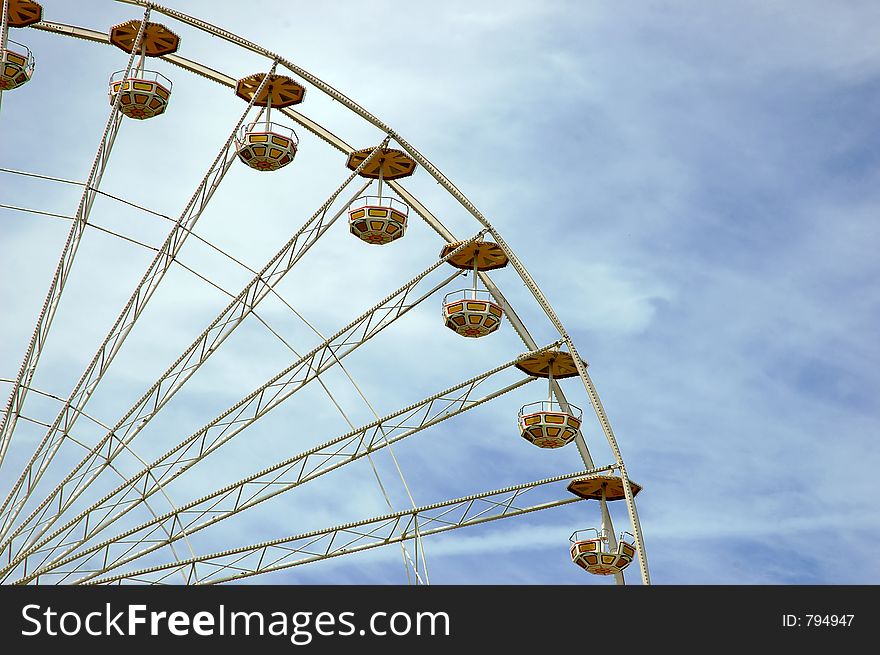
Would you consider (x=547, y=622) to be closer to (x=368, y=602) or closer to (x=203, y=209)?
(x=368, y=602)

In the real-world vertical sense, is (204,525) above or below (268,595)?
above

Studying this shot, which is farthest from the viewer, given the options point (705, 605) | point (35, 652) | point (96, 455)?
point (96, 455)

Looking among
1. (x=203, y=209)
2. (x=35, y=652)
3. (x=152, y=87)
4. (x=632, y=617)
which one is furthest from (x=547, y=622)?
(x=152, y=87)

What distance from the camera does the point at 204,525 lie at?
1160 inches

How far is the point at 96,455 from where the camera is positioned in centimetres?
2897

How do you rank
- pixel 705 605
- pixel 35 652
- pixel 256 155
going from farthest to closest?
pixel 256 155 → pixel 705 605 → pixel 35 652

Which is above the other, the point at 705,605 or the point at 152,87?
the point at 152,87

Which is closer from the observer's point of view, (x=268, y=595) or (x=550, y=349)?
(x=268, y=595)

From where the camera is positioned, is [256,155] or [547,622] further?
[256,155]

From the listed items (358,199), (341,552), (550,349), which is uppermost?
(358,199)

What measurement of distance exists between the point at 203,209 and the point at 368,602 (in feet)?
33.9

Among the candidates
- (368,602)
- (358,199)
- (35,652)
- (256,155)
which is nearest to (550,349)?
(358,199)

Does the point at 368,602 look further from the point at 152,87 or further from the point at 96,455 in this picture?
the point at 152,87

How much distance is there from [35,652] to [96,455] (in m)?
8.05
